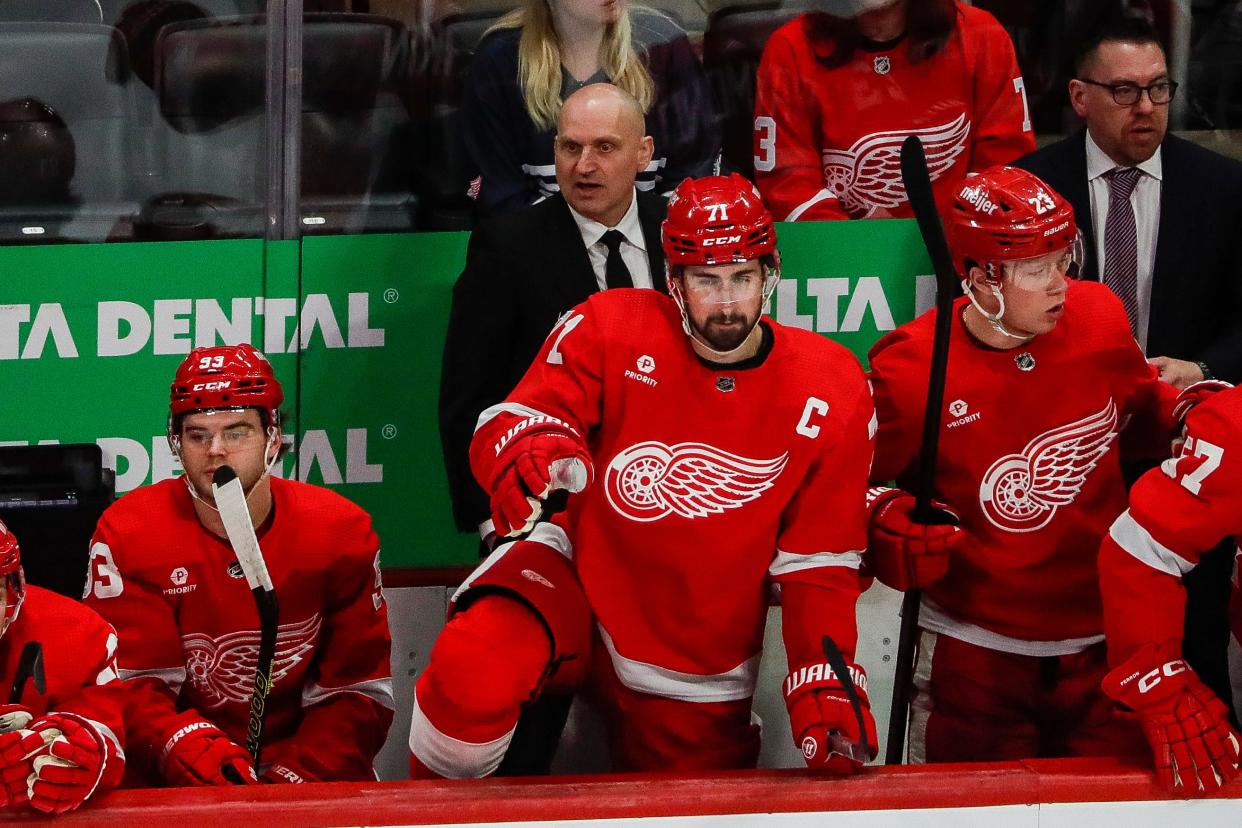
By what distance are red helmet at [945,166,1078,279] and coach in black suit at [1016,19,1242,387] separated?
1.70 ft

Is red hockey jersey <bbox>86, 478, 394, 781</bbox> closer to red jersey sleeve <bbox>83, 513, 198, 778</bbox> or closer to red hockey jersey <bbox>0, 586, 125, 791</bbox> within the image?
red jersey sleeve <bbox>83, 513, 198, 778</bbox>

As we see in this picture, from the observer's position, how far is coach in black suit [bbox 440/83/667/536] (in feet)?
10.1

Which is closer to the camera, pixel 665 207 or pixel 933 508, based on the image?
pixel 933 508

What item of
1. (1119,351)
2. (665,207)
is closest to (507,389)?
(665,207)

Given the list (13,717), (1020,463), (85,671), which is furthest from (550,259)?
(13,717)

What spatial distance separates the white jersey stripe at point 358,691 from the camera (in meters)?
2.94

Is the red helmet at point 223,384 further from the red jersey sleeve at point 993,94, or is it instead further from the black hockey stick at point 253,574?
the red jersey sleeve at point 993,94

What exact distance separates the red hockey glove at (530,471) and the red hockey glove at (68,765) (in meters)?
0.60

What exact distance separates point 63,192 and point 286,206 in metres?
0.43

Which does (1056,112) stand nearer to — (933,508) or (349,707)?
(933,508)

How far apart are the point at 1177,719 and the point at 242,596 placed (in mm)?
1497

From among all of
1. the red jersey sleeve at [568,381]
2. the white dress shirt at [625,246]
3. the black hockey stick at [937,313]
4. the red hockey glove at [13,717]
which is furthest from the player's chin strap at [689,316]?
the red hockey glove at [13,717]

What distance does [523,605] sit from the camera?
2.56 metres

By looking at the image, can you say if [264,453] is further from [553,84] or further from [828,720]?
[828,720]
